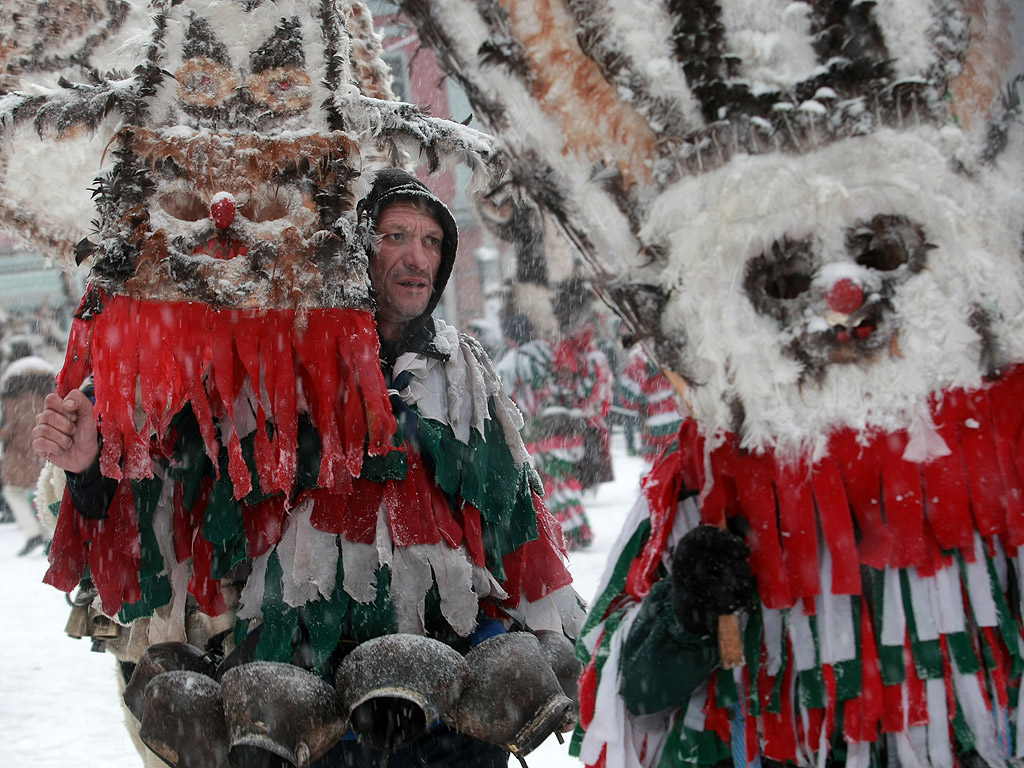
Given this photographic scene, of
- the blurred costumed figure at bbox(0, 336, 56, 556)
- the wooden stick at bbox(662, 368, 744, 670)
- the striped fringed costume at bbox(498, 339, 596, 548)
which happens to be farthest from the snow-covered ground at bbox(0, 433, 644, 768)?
the wooden stick at bbox(662, 368, 744, 670)

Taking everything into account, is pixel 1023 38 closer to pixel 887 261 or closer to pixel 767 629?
pixel 887 261

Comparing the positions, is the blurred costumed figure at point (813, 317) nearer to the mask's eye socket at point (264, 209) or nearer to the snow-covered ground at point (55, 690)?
the mask's eye socket at point (264, 209)

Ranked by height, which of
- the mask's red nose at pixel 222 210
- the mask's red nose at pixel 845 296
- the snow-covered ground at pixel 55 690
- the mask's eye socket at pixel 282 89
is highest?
the mask's eye socket at pixel 282 89

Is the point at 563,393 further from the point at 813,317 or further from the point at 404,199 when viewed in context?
the point at 813,317

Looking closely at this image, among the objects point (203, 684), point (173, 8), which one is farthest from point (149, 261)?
point (203, 684)

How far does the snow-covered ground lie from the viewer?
3.63 meters

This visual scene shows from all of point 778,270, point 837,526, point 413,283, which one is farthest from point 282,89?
point 837,526

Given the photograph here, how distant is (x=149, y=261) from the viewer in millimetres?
2049

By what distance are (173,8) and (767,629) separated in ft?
6.08

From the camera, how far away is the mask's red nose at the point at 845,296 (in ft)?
4.01

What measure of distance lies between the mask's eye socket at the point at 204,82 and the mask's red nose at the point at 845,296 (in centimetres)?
150

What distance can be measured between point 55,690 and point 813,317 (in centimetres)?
428

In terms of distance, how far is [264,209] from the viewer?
7.02 feet

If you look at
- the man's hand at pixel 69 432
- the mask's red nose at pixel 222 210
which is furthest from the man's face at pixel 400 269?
the man's hand at pixel 69 432
